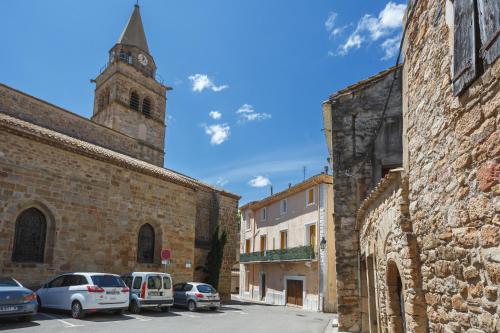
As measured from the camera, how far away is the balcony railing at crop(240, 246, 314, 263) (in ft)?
78.8

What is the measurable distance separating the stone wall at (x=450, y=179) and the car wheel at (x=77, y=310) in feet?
34.2

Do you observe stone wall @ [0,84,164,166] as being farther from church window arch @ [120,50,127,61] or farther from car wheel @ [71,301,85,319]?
car wheel @ [71,301,85,319]

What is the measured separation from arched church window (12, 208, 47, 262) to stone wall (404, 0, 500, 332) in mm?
14456

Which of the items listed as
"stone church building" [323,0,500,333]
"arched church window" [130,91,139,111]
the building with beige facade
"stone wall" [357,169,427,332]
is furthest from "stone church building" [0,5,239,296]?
"stone church building" [323,0,500,333]

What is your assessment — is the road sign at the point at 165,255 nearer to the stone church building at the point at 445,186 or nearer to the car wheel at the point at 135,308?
the car wheel at the point at 135,308

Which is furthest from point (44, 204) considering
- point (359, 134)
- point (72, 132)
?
point (359, 134)

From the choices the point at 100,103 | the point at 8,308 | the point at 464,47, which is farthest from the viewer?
the point at 100,103

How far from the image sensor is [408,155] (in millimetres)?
A: 5273

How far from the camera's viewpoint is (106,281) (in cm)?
1246

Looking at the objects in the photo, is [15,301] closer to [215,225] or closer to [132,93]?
[215,225]

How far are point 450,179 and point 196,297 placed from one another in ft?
47.5

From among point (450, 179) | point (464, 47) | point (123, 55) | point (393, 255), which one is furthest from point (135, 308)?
point (123, 55)

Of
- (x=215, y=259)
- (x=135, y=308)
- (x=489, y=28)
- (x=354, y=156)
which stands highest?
(x=354, y=156)

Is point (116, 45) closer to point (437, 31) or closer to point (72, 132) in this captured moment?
point (72, 132)
